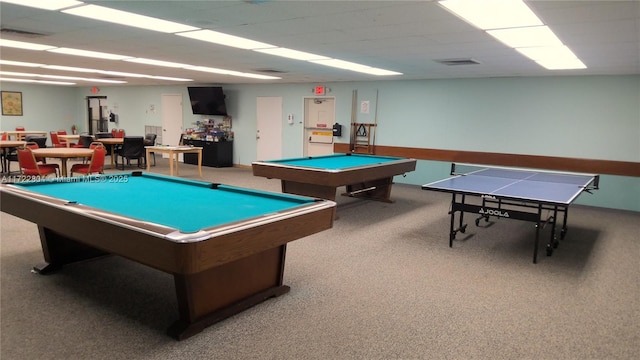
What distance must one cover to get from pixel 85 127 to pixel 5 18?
13.3 m

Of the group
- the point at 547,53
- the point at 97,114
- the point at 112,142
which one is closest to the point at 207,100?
the point at 112,142

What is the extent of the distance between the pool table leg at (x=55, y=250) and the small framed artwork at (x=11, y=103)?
13447mm

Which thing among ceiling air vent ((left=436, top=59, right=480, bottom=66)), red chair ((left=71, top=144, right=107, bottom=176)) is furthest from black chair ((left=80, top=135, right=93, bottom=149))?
ceiling air vent ((left=436, top=59, right=480, bottom=66))

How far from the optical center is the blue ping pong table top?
404 centimetres

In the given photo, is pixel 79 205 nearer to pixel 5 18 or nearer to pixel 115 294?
pixel 115 294

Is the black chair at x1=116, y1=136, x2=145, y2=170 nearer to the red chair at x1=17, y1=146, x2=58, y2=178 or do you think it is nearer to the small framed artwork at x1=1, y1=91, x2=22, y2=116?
the red chair at x1=17, y1=146, x2=58, y2=178

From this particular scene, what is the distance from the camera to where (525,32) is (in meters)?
3.76

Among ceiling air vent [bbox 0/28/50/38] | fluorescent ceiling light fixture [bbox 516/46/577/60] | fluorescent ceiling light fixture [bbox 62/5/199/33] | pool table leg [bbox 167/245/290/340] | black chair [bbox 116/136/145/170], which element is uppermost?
fluorescent ceiling light fixture [bbox 516/46/577/60]

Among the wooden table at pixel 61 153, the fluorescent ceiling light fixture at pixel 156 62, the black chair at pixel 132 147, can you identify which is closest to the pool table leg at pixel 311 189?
the fluorescent ceiling light fixture at pixel 156 62

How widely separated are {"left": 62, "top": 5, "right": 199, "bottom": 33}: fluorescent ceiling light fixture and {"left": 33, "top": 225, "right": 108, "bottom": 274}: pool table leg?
189 cm

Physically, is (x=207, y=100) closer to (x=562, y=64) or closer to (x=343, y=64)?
(x=343, y=64)

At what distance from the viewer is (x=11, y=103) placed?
13992mm

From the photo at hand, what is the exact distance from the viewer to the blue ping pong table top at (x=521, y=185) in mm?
4035

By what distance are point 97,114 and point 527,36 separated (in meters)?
15.4
